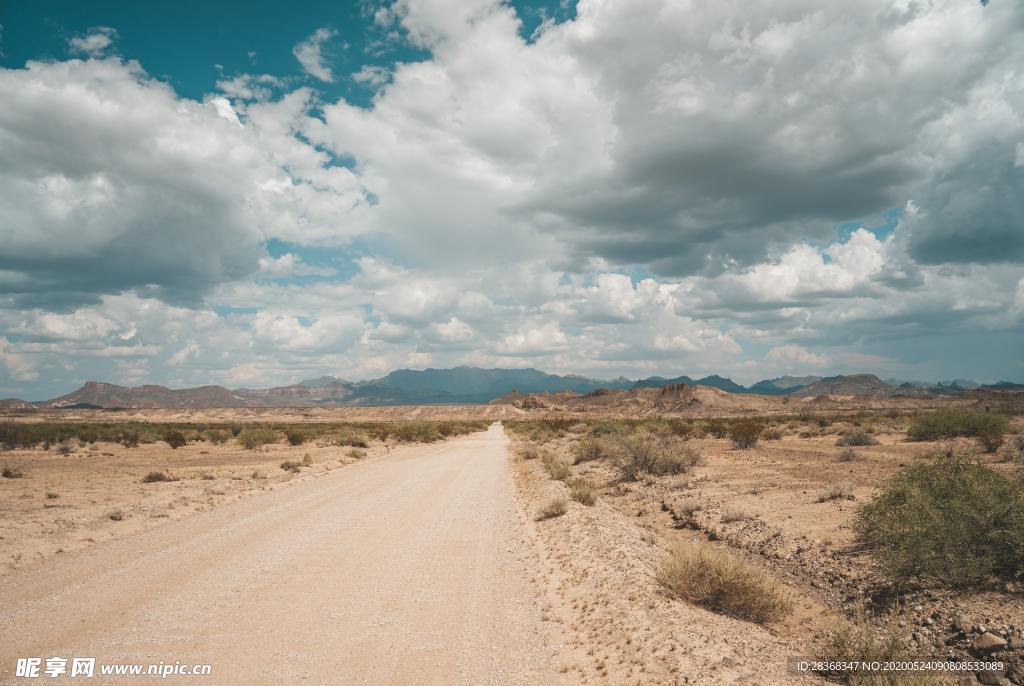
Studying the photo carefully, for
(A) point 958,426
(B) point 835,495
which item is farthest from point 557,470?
(A) point 958,426

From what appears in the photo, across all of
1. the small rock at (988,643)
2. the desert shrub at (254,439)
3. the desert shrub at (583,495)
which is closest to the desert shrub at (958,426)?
the desert shrub at (583,495)

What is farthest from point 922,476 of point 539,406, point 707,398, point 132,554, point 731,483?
point 539,406

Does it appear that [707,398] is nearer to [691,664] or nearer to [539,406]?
[539,406]

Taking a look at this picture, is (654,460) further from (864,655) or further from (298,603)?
(298,603)

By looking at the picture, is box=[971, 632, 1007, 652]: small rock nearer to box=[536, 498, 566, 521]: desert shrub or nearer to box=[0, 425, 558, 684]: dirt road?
box=[0, 425, 558, 684]: dirt road

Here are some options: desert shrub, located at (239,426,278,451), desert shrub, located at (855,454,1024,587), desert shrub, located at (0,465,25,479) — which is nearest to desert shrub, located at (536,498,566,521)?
desert shrub, located at (855,454,1024,587)

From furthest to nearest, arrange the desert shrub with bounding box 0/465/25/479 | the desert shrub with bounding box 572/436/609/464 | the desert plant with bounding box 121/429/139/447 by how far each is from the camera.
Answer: the desert plant with bounding box 121/429/139/447 < the desert shrub with bounding box 572/436/609/464 < the desert shrub with bounding box 0/465/25/479

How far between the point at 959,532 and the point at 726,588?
350 cm

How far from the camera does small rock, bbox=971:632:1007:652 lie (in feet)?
19.5

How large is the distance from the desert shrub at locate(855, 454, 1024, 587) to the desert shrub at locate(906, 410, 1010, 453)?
19.1 meters

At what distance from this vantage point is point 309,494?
19.0 metres

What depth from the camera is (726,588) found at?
26.2 ft

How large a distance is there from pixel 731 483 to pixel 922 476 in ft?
29.8

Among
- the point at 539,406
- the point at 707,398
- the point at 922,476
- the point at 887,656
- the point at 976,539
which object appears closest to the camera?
the point at 887,656
